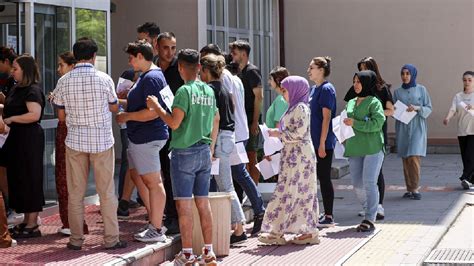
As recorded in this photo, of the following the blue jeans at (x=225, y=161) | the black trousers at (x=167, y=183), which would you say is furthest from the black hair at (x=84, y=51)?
the blue jeans at (x=225, y=161)

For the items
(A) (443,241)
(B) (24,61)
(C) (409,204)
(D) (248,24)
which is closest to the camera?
(B) (24,61)

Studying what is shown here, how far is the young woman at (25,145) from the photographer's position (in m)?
9.48

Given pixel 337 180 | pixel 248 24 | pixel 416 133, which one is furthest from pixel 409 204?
pixel 248 24

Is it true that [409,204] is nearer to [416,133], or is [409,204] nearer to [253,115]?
[416,133]

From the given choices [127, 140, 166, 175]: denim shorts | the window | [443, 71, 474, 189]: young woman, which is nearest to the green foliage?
[127, 140, 166, 175]: denim shorts

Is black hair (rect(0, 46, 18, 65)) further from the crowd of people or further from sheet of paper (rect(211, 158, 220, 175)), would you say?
sheet of paper (rect(211, 158, 220, 175))

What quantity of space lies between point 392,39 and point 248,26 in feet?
12.1

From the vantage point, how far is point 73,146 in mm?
8812

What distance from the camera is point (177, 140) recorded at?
868 cm

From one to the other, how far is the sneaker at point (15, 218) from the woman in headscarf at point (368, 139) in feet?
11.6

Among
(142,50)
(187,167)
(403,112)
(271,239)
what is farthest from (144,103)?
(403,112)

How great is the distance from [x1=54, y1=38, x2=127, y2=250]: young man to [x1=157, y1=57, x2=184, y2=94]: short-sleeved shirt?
40.2 inches

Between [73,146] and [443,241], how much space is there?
14.2 feet

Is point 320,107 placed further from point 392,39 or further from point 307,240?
point 392,39
